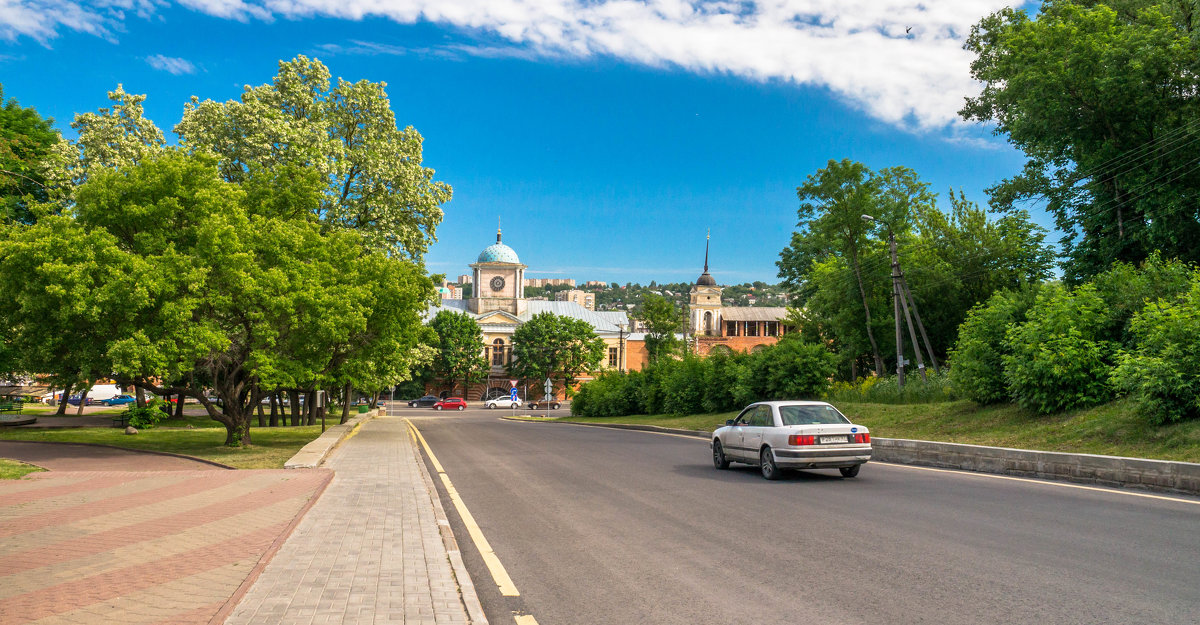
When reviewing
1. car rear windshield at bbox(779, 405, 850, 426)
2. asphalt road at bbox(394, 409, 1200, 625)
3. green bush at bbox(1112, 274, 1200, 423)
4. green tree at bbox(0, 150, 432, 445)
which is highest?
green tree at bbox(0, 150, 432, 445)

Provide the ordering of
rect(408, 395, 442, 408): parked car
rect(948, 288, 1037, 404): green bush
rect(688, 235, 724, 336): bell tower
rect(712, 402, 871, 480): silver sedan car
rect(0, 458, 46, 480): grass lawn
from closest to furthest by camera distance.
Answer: rect(712, 402, 871, 480): silver sedan car
rect(0, 458, 46, 480): grass lawn
rect(948, 288, 1037, 404): green bush
rect(408, 395, 442, 408): parked car
rect(688, 235, 724, 336): bell tower

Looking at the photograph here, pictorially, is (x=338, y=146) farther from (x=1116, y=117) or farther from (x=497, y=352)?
(x=497, y=352)

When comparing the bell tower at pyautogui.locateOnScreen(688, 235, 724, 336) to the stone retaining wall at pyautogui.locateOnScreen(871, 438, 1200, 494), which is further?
the bell tower at pyautogui.locateOnScreen(688, 235, 724, 336)

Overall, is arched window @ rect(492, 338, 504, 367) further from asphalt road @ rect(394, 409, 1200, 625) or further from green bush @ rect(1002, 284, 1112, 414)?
asphalt road @ rect(394, 409, 1200, 625)

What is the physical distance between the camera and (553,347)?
92562mm

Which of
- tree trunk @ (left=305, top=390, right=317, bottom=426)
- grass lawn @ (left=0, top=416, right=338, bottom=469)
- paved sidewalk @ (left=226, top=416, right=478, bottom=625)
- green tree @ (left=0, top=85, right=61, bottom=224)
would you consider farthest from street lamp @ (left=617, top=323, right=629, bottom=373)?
paved sidewalk @ (left=226, top=416, right=478, bottom=625)

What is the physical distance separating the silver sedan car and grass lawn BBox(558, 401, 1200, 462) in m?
4.65

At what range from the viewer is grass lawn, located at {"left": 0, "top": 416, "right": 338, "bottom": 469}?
19344mm

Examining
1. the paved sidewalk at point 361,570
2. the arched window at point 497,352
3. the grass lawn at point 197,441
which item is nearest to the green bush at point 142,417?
the grass lawn at point 197,441

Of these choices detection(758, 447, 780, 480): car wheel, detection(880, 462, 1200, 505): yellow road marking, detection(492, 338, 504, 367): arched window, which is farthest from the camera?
detection(492, 338, 504, 367): arched window

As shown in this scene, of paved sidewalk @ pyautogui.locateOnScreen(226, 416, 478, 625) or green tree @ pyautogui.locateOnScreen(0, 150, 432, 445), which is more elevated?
green tree @ pyautogui.locateOnScreen(0, 150, 432, 445)

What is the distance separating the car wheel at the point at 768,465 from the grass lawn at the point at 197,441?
403 inches

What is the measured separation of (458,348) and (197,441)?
6502cm

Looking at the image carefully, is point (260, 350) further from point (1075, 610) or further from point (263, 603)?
point (1075, 610)
